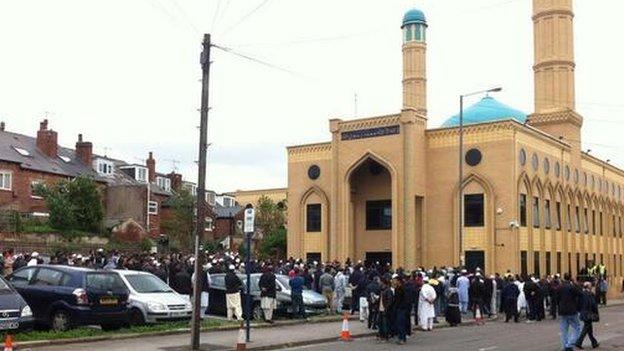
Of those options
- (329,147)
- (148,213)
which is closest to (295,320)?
(329,147)

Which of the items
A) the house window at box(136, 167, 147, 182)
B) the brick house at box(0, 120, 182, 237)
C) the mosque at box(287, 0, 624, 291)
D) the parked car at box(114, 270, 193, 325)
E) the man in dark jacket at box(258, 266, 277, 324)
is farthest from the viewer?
the house window at box(136, 167, 147, 182)

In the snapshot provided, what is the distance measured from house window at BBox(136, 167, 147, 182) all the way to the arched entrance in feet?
81.9

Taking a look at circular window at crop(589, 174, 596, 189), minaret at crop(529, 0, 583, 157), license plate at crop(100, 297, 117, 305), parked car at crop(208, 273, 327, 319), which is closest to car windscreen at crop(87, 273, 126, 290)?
license plate at crop(100, 297, 117, 305)

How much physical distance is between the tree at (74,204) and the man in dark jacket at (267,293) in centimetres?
2858

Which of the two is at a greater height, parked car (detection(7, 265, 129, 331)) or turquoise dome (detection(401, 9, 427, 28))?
turquoise dome (detection(401, 9, 427, 28))

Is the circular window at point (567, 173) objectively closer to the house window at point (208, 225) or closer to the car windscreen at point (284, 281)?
the car windscreen at point (284, 281)

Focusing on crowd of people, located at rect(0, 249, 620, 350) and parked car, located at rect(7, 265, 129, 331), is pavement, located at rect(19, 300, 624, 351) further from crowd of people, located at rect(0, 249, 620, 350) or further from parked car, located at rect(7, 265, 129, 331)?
parked car, located at rect(7, 265, 129, 331)

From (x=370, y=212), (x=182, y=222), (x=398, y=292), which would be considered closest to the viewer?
(x=398, y=292)

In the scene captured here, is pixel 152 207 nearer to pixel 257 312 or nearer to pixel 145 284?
pixel 257 312

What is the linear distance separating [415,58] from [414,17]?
312 centimetres

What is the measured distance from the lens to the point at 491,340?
1975 cm

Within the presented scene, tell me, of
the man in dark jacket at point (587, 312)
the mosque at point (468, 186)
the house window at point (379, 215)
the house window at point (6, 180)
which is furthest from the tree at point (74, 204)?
the man in dark jacket at point (587, 312)

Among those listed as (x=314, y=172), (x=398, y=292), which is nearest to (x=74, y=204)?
(x=314, y=172)

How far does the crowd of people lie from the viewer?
1834cm
